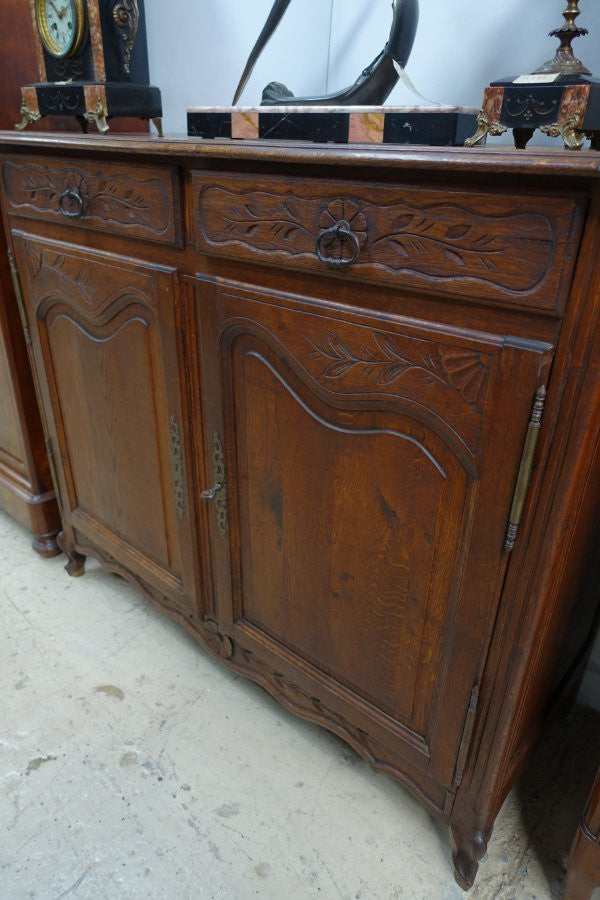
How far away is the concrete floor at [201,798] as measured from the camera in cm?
93

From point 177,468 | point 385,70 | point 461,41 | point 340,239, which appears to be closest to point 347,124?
point 385,70

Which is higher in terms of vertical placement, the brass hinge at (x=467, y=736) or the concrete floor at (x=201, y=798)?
the brass hinge at (x=467, y=736)

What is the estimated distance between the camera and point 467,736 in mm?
807

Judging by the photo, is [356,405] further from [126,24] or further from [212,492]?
[126,24]

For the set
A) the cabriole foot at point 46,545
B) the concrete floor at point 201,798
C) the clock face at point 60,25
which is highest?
the clock face at point 60,25

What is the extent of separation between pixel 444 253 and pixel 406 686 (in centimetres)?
59

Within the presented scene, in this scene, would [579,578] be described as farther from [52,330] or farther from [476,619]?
[52,330]

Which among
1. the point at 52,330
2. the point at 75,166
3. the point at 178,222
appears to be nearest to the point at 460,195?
the point at 178,222

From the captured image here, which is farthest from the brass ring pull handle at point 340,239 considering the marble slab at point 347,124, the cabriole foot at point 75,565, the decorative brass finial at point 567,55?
the cabriole foot at point 75,565

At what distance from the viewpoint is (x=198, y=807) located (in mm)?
1028

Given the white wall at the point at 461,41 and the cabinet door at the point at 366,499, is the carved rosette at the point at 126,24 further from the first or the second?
the cabinet door at the point at 366,499

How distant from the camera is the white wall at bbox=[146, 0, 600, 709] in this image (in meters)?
0.96

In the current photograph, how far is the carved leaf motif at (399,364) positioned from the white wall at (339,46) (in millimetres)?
590

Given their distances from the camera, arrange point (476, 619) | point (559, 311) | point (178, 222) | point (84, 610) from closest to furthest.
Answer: point (559, 311)
point (476, 619)
point (178, 222)
point (84, 610)
